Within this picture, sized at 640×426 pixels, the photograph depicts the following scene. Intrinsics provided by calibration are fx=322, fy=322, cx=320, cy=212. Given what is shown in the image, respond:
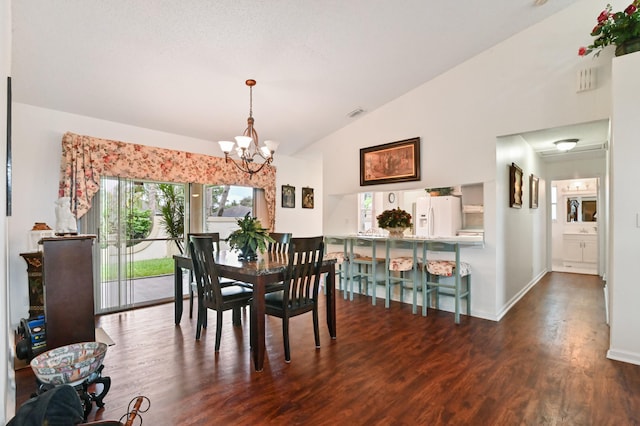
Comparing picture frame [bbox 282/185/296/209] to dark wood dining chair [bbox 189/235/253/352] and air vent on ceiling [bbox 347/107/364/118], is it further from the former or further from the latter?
dark wood dining chair [bbox 189/235/253/352]

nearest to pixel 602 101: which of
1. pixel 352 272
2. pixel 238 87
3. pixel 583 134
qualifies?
pixel 583 134

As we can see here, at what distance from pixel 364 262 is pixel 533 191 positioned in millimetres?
3350

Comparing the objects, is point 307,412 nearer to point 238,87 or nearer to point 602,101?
point 238,87

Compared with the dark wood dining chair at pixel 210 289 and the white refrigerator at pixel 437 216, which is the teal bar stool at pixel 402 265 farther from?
the dark wood dining chair at pixel 210 289

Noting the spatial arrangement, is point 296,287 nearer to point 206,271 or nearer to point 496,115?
point 206,271

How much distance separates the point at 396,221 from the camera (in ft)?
15.1

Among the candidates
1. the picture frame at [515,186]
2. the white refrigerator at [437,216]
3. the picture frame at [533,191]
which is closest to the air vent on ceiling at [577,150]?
the picture frame at [533,191]

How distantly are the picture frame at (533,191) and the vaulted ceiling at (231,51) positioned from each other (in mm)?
2691

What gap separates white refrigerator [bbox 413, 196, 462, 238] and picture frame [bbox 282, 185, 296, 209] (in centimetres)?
259

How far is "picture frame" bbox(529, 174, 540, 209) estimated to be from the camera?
213 inches

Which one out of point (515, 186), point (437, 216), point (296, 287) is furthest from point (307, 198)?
point (296, 287)

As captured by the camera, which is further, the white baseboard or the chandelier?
the chandelier

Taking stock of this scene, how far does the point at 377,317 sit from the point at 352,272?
40.9 inches


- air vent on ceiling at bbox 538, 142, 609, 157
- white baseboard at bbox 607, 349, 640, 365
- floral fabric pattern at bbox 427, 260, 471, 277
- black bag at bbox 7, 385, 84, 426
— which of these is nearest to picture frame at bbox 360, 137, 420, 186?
floral fabric pattern at bbox 427, 260, 471, 277
